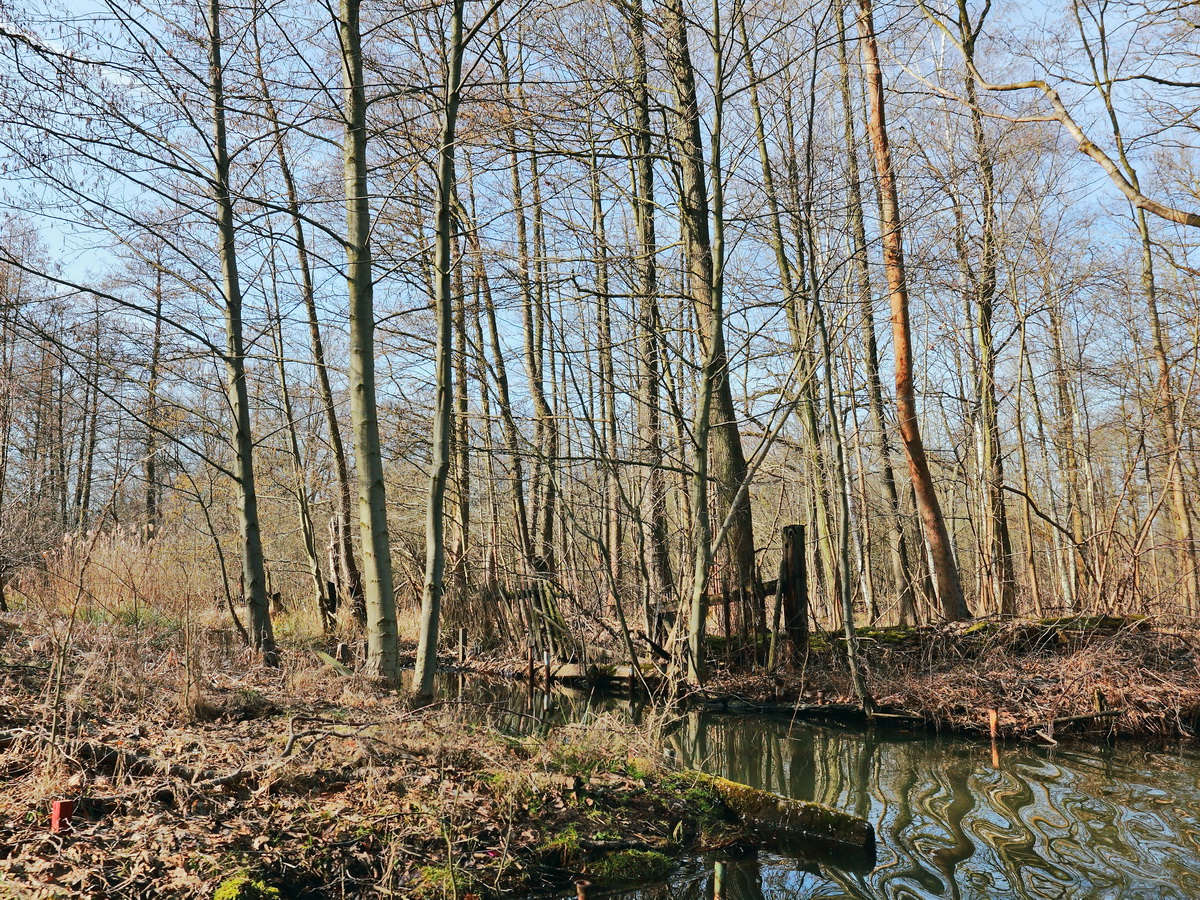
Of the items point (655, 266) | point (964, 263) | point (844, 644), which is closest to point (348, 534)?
point (655, 266)

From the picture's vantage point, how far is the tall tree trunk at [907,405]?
10.6 metres

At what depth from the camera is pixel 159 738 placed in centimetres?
430

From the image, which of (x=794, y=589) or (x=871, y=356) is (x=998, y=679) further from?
(x=871, y=356)

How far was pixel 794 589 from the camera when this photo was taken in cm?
980

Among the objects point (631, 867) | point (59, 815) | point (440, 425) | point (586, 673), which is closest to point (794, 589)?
point (586, 673)

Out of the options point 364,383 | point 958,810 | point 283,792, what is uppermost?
point 364,383

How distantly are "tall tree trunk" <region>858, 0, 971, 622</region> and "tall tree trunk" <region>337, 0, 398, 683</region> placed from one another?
660 cm

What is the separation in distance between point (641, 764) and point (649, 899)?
1.26 meters

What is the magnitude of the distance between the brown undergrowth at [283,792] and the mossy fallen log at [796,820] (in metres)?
0.31

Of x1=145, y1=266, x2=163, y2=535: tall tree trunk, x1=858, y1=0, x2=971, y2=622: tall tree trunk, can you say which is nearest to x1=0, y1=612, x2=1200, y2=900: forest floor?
x1=145, y1=266, x2=163, y2=535: tall tree trunk

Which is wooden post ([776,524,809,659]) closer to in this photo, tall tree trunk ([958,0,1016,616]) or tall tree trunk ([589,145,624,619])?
tall tree trunk ([589,145,624,619])

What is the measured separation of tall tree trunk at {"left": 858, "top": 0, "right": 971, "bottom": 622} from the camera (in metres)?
10.6

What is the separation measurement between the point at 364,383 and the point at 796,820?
4.17 meters

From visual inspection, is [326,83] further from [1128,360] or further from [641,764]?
[1128,360]
